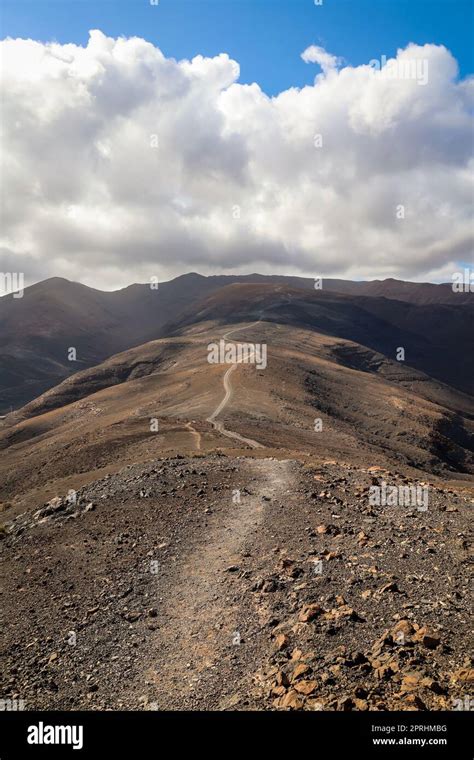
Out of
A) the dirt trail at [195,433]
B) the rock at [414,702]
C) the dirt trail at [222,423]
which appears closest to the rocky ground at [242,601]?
the rock at [414,702]

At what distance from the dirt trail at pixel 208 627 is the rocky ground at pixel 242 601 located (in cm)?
4

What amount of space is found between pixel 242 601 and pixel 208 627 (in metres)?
1.18

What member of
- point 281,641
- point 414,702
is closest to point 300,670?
point 281,641

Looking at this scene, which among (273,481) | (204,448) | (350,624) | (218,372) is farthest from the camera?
(218,372)

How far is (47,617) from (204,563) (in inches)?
191

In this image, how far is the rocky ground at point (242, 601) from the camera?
9273 mm

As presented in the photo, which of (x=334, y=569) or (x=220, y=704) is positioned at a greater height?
(x=334, y=569)

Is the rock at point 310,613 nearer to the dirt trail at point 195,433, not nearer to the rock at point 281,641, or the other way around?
Answer: the rock at point 281,641

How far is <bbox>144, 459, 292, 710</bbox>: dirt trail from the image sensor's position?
33.0ft

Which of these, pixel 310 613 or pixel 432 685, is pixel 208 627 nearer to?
pixel 310 613

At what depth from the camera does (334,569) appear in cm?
1332
